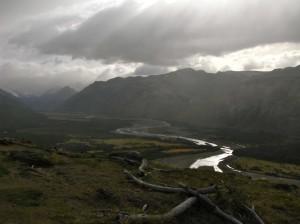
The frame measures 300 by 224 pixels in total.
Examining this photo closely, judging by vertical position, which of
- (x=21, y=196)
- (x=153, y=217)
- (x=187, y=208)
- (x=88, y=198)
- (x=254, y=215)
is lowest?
(x=254, y=215)

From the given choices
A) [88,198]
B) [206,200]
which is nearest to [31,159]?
[88,198]

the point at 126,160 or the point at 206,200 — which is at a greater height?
the point at 206,200

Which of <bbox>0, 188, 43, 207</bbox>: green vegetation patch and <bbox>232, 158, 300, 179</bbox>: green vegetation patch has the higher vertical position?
<bbox>0, 188, 43, 207</bbox>: green vegetation patch

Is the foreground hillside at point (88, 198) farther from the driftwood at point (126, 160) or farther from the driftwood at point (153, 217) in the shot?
the driftwood at point (126, 160)

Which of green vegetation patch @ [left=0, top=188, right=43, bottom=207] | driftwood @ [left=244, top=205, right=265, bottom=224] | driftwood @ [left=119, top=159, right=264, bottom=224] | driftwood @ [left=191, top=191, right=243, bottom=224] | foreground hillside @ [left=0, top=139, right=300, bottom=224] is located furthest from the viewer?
driftwood @ [left=244, top=205, right=265, bottom=224]

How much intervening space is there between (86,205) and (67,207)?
3.92ft

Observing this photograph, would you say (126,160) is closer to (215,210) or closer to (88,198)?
(88,198)

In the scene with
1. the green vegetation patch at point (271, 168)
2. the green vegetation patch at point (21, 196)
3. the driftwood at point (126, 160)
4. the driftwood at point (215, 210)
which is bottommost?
the green vegetation patch at point (271, 168)

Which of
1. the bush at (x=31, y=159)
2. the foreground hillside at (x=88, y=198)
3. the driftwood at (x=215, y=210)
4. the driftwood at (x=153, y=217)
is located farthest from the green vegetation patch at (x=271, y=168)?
the driftwood at (x=153, y=217)

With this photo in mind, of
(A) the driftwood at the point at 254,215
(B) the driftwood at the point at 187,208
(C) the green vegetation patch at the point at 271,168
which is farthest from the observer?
(C) the green vegetation patch at the point at 271,168

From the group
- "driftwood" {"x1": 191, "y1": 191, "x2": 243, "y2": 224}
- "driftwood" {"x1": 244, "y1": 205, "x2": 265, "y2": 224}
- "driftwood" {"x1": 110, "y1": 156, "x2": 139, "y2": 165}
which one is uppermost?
"driftwood" {"x1": 191, "y1": 191, "x2": 243, "y2": 224}

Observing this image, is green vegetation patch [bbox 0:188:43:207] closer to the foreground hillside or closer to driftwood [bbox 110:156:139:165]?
the foreground hillside

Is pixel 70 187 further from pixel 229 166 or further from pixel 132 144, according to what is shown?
pixel 132 144

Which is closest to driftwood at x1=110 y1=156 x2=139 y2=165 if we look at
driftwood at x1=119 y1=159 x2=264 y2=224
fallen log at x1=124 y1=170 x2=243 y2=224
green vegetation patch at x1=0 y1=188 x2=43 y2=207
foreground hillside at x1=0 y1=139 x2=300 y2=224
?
foreground hillside at x1=0 y1=139 x2=300 y2=224
